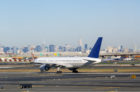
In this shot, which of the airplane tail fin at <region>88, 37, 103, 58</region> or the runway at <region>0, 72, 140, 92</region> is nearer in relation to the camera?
the runway at <region>0, 72, 140, 92</region>

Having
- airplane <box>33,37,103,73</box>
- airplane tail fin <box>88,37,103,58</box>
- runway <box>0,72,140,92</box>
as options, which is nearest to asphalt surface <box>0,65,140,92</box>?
runway <box>0,72,140,92</box>

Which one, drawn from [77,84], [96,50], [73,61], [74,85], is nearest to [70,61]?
[73,61]

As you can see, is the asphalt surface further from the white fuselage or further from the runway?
the white fuselage

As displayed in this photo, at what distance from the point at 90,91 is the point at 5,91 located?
10989 mm

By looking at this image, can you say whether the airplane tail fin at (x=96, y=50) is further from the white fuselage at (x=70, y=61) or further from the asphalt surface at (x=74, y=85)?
the asphalt surface at (x=74, y=85)

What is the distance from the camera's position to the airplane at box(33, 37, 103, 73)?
252 feet

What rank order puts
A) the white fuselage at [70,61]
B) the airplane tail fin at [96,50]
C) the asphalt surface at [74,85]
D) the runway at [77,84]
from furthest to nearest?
the airplane tail fin at [96,50] → the white fuselage at [70,61] → the runway at [77,84] → the asphalt surface at [74,85]

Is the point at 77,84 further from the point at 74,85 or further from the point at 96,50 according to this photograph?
the point at 96,50

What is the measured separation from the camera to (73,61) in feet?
260

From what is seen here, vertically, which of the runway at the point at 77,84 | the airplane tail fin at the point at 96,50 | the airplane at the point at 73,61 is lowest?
the runway at the point at 77,84

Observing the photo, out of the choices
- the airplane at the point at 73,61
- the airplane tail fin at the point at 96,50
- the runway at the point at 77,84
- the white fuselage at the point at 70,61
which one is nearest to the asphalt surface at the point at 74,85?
the runway at the point at 77,84

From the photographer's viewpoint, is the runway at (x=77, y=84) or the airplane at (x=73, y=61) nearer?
the runway at (x=77, y=84)

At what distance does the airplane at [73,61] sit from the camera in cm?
7694

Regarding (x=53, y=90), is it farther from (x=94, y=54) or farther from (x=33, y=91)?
(x=94, y=54)
